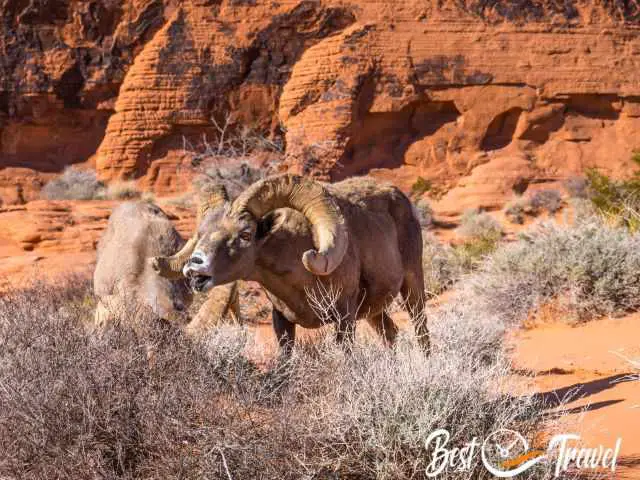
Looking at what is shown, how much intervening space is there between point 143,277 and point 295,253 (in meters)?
1.74

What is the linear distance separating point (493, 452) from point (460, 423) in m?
0.24

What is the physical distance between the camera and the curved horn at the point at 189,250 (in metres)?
6.44

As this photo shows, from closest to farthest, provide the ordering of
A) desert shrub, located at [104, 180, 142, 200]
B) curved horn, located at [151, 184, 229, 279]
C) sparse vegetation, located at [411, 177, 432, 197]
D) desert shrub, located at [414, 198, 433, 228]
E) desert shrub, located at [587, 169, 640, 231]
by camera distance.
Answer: curved horn, located at [151, 184, 229, 279] → desert shrub, located at [587, 169, 640, 231] → desert shrub, located at [414, 198, 433, 228] → desert shrub, located at [104, 180, 142, 200] → sparse vegetation, located at [411, 177, 432, 197]

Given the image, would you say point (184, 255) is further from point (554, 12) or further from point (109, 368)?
point (554, 12)

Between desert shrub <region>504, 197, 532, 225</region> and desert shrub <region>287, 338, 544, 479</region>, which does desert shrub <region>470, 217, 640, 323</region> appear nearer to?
desert shrub <region>287, 338, 544, 479</region>

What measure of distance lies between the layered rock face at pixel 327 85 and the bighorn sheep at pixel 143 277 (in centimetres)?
2137

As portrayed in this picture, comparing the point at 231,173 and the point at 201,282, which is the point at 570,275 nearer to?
the point at 201,282

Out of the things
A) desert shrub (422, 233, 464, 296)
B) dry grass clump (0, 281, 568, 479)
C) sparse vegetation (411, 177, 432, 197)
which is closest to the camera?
dry grass clump (0, 281, 568, 479)

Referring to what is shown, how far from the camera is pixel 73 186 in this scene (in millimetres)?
28281

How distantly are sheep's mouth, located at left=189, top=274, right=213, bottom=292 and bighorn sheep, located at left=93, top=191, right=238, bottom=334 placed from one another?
563mm

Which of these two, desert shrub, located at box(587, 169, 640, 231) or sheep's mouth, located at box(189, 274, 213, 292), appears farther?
desert shrub, located at box(587, 169, 640, 231)

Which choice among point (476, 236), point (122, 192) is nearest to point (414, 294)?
point (476, 236)

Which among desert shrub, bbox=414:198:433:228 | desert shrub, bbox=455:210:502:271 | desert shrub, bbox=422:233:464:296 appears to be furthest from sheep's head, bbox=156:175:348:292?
desert shrub, bbox=414:198:433:228

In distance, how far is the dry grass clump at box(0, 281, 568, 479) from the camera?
441 centimetres
